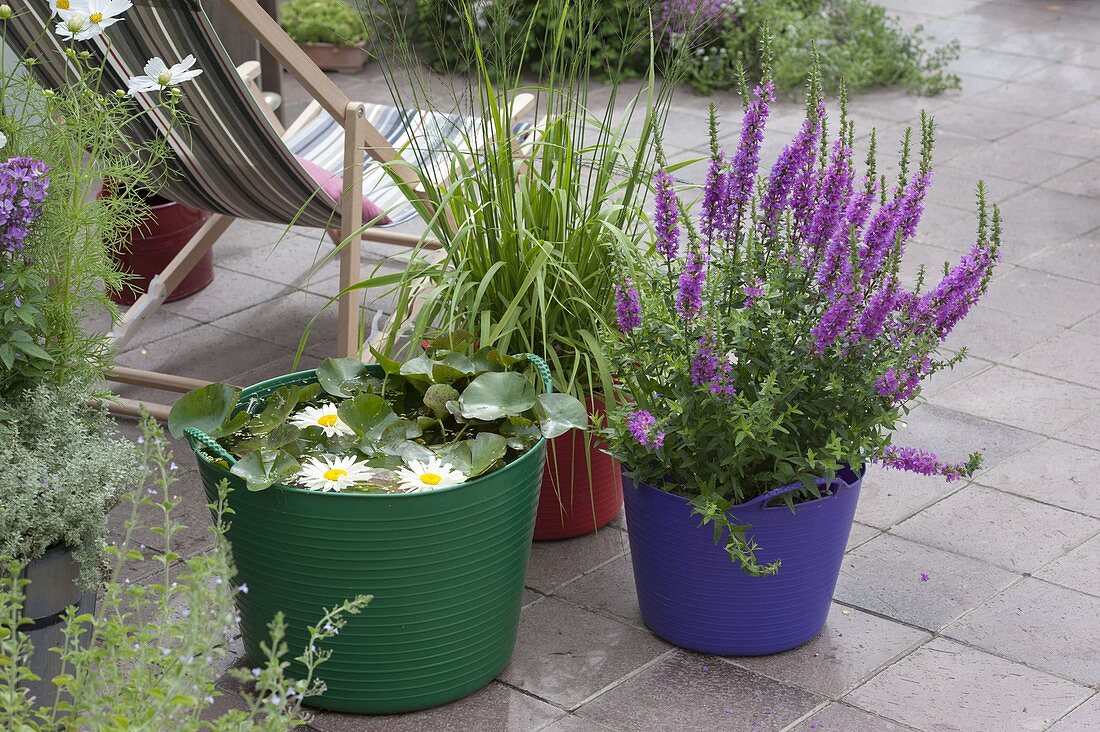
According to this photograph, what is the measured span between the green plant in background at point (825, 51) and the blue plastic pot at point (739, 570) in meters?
4.14

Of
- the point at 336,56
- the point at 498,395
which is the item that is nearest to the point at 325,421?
the point at 498,395

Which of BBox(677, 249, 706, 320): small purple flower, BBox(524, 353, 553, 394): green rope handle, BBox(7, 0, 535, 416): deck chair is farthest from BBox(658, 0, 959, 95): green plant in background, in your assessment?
BBox(677, 249, 706, 320): small purple flower

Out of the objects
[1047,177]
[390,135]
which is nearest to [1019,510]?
[390,135]

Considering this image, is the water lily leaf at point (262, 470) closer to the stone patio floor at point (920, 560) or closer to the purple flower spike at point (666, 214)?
the stone patio floor at point (920, 560)

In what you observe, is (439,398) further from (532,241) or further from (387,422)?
(532,241)

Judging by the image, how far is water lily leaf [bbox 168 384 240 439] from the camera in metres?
2.27

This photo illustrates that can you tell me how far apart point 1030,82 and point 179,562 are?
532cm

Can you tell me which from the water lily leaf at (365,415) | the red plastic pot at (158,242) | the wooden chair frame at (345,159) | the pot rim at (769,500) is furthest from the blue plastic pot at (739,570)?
the red plastic pot at (158,242)

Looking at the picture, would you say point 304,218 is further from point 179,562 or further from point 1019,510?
point 1019,510

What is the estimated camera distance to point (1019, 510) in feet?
9.84

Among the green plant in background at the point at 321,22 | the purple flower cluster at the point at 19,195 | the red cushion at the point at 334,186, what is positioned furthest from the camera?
the green plant in background at the point at 321,22

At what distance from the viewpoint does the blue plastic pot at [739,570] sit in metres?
→ 2.35

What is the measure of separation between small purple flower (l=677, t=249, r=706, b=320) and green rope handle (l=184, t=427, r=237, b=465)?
2.57 feet

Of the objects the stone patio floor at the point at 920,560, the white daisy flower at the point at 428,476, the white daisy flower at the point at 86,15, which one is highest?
the white daisy flower at the point at 86,15
